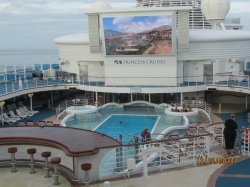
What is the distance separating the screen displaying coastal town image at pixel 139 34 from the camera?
23.6m

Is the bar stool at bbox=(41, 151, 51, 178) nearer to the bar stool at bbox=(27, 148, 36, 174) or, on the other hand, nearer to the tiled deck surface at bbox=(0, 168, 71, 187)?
the tiled deck surface at bbox=(0, 168, 71, 187)

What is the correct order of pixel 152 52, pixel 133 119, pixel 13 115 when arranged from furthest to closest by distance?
pixel 152 52
pixel 13 115
pixel 133 119

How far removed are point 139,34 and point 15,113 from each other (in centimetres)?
928

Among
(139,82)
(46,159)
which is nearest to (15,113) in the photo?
(139,82)

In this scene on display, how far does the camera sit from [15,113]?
23.3 meters

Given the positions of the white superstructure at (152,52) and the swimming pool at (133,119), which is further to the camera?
the white superstructure at (152,52)

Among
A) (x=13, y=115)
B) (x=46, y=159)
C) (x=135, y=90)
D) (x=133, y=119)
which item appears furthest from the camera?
(x=135, y=90)

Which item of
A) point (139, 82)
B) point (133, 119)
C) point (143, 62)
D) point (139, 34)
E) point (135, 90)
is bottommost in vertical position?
point (133, 119)

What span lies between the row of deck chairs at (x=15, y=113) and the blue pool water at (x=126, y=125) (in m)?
5.49

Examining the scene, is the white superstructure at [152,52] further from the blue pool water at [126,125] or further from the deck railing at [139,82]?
the blue pool water at [126,125]

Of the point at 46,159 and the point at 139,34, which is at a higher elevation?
the point at 139,34

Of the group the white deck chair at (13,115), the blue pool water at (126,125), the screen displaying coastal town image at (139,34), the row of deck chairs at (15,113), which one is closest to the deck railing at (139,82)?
the row of deck chairs at (15,113)

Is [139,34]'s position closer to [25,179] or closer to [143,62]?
[143,62]

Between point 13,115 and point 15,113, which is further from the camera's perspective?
point 15,113
